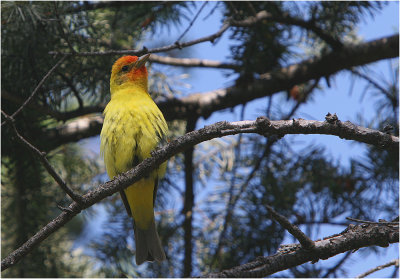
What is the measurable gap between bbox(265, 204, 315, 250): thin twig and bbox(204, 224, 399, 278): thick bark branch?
1.7 inches

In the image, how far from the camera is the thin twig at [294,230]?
5.37 feet

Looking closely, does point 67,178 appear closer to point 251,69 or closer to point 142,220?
point 142,220

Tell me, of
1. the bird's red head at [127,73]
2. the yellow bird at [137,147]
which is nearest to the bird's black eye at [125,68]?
the bird's red head at [127,73]

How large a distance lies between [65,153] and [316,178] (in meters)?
1.90

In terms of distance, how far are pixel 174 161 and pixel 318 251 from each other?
1.98m

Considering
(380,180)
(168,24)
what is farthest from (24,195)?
(380,180)

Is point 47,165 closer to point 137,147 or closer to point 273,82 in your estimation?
point 137,147

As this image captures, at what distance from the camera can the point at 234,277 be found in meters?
1.90

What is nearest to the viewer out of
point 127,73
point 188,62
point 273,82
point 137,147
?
point 137,147

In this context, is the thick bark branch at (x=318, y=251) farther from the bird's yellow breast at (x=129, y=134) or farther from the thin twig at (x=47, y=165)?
the bird's yellow breast at (x=129, y=134)

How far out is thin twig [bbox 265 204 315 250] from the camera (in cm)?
164

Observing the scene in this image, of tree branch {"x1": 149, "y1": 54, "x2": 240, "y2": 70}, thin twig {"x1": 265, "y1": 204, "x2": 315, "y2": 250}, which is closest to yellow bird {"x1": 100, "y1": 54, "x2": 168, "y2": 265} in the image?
tree branch {"x1": 149, "y1": 54, "x2": 240, "y2": 70}

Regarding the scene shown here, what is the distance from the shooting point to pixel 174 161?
3734 mm

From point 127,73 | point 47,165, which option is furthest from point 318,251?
point 127,73
